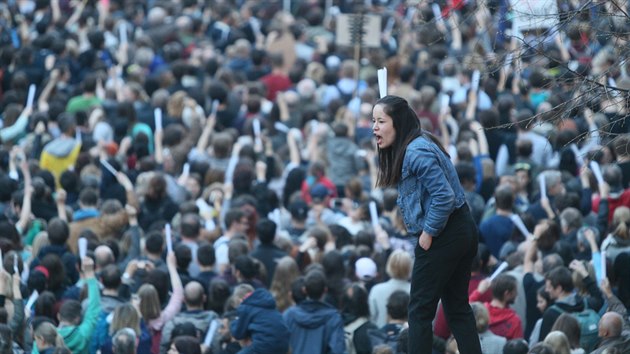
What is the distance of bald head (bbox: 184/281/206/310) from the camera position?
10.8 m

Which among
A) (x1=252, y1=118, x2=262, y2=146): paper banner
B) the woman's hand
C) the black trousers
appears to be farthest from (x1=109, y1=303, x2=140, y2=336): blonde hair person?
(x1=252, y1=118, x2=262, y2=146): paper banner

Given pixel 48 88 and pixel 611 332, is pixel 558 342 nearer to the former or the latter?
pixel 611 332

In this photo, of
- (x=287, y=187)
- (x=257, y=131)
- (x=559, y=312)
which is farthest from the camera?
(x=257, y=131)

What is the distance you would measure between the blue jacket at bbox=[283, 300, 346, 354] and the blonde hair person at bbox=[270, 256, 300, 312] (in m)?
0.68

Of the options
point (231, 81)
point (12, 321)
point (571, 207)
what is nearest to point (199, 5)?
point (231, 81)

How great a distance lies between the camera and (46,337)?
9.92 meters

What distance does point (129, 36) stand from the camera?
2316 centimetres

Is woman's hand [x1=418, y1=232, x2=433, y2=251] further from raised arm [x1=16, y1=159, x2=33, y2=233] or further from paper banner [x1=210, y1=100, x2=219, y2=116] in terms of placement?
paper banner [x1=210, y1=100, x2=219, y2=116]

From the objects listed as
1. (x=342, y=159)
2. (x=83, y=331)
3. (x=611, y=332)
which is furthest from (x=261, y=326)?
(x=342, y=159)

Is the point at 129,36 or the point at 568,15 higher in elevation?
the point at 568,15

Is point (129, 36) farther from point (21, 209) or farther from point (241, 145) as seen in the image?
point (21, 209)

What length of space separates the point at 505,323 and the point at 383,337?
0.99 meters

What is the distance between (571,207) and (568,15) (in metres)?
5.08

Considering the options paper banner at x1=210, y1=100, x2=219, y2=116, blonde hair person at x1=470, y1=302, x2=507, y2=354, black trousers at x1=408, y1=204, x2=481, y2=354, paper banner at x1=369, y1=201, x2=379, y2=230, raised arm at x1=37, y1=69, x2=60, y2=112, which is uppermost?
black trousers at x1=408, y1=204, x2=481, y2=354
